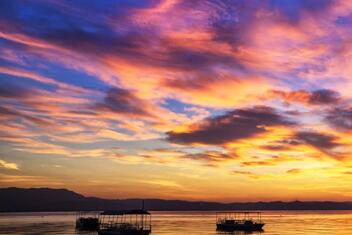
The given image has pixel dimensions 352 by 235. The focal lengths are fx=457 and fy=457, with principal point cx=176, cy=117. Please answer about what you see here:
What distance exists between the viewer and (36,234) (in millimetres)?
117438

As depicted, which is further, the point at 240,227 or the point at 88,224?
the point at 240,227

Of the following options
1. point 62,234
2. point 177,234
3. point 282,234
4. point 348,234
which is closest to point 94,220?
point 62,234

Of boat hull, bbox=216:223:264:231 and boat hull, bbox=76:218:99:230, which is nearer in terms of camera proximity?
boat hull, bbox=76:218:99:230

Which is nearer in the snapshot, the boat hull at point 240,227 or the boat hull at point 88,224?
the boat hull at point 88,224

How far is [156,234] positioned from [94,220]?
3138 cm

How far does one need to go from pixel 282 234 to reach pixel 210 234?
1995 centimetres

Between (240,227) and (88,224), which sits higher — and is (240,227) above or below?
below

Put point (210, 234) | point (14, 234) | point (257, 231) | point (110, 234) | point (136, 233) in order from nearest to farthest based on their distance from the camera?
point (136, 233) < point (110, 234) < point (14, 234) < point (210, 234) < point (257, 231)

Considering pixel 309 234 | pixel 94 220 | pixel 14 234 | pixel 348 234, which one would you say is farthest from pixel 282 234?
pixel 14 234

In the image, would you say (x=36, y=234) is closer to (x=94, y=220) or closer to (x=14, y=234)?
(x=14, y=234)

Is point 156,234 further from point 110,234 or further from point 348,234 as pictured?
point 348,234

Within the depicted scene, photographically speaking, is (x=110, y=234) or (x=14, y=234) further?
(x=14, y=234)

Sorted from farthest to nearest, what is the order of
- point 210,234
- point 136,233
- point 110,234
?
point 210,234 < point 110,234 < point 136,233

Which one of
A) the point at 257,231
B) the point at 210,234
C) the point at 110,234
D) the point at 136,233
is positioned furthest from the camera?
the point at 257,231
